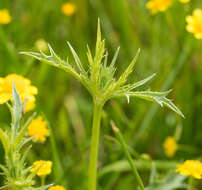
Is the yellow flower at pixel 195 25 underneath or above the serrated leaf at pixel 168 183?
above

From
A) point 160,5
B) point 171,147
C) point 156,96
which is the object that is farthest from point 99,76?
point 160,5

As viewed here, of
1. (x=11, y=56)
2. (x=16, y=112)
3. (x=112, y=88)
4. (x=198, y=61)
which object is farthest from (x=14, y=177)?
(x=198, y=61)

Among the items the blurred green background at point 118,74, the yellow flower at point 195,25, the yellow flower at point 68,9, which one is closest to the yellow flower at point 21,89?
the blurred green background at point 118,74

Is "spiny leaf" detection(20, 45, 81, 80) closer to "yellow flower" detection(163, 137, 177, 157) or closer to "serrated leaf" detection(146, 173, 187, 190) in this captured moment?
"serrated leaf" detection(146, 173, 187, 190)

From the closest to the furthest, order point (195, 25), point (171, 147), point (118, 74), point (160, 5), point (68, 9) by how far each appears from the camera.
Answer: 1. point (171, 147)
2. point (195, 25)
3. point (160, 5)
4. point (118, 74)
5. point (68, 9)

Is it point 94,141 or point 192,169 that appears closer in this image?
point 94,141

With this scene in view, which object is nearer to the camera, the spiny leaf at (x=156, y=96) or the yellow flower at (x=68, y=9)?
the spiny leaf at (x=156, y=96)

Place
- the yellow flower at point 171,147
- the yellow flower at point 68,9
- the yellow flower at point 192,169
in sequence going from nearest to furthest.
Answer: the yellow flower at point 192,169 → the yellow flower at point 171,147 → the yellow flower at point 68,9

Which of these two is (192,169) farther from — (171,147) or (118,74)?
(118,74)

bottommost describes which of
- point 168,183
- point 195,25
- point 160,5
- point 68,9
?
point 168,183

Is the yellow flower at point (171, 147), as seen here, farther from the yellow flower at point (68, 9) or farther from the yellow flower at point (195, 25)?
the yellow flower at point (68, 9)
